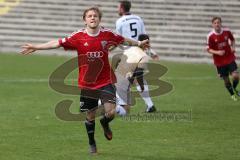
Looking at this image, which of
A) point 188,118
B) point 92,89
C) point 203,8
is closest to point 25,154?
point 92,89

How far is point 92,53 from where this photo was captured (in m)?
10.8

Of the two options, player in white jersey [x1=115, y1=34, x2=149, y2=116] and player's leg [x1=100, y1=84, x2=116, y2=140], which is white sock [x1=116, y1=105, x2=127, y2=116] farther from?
player's leg [x1=100, y1=84, x2=116, y2=140]

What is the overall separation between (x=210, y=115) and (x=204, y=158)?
5.08 meters

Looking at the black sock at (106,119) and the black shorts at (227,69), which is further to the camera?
the black shorts at (227,69)

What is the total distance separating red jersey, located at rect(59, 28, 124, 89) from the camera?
10789mm

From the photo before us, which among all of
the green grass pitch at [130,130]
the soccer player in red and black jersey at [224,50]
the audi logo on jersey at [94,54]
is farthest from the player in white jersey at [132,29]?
the audi logo on jersey at [94,54]

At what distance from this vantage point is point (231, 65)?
19109mm

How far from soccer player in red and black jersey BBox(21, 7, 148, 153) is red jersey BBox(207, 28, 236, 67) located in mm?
8299

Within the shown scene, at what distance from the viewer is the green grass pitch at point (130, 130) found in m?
10.8

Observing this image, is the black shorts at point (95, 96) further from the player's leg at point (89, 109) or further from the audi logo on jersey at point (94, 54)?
the audi logo on jersey at point (94, 54)

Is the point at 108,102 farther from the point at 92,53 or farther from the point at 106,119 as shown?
the point at 92,53

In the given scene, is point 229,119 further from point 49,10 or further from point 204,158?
point 49,10

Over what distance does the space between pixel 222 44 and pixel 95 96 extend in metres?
8.88

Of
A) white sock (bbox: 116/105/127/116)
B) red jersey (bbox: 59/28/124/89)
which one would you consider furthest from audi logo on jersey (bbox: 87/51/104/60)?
white sock (bbox: 116/105/127/116)
